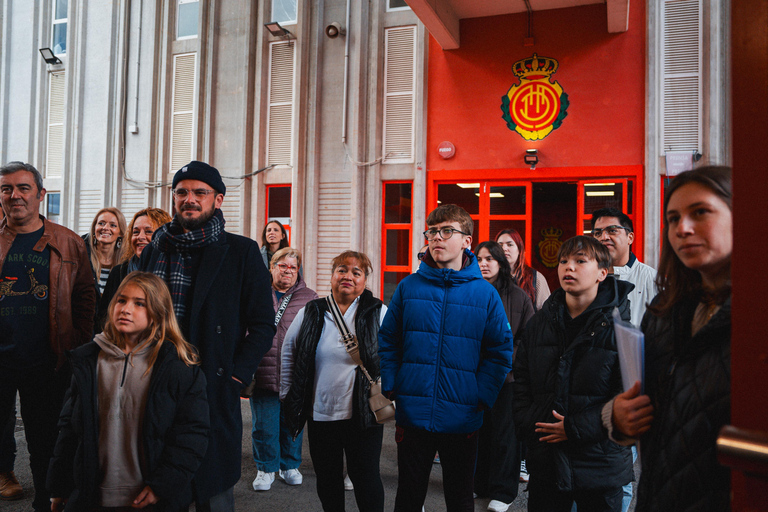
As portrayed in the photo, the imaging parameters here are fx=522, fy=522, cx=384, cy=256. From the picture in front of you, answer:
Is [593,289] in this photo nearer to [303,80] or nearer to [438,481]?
[438,481]

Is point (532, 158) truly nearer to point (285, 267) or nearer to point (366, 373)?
point (285, 267)

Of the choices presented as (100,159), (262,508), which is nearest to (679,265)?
(262,508)

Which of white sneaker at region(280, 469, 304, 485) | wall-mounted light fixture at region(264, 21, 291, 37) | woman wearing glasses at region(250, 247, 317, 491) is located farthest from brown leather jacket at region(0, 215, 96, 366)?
wall-mounted light fixture at region(264, 21, 291, 37)

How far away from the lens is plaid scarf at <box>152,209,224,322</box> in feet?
8.03

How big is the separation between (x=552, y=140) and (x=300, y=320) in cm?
597

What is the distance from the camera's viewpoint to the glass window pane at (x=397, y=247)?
863 centimetres

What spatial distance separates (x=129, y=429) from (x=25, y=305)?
4.75ft

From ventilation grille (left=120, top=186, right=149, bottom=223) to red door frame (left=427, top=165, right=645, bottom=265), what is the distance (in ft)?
18.2

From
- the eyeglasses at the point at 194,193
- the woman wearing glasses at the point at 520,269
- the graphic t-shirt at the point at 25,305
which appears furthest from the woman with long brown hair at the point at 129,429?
the woman wearing glasses at the point at 520,269

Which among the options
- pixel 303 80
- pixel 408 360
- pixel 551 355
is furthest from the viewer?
pixel 303 80

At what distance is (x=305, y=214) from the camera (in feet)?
29.7

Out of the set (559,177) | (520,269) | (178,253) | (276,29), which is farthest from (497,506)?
(276,29)

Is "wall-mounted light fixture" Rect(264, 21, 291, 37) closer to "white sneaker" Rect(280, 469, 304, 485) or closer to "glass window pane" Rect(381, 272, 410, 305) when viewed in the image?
"glass window pane" Rect(381, 272, 410, 305)

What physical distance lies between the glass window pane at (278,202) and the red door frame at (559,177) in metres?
2.54
